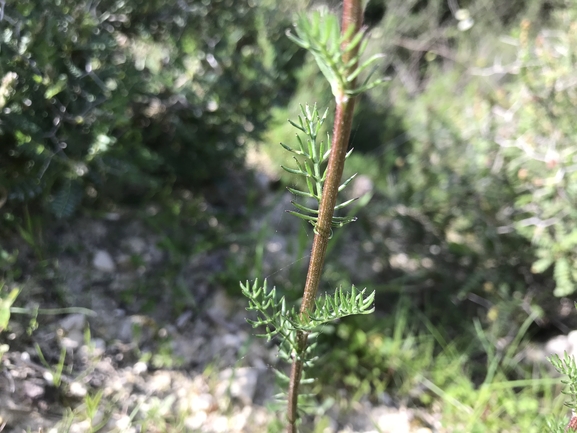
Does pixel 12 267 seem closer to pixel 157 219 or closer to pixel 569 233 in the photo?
pixel 157 219

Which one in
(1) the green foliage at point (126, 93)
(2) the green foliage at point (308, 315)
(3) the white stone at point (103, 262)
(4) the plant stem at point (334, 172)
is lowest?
(3) the white stone at point (103, 262)

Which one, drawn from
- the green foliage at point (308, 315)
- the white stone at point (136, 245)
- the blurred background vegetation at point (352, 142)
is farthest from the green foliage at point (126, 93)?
the green foliage at point (308, 315)

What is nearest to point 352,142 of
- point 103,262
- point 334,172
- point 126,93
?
point 126,93

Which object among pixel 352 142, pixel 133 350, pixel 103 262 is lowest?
pixel 133 350

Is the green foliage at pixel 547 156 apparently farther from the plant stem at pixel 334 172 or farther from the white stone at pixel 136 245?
the white stone at pixel 136 245

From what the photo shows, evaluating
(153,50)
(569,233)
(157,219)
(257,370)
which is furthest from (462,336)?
(153,50)

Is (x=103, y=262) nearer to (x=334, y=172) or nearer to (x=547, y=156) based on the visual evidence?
(x=334, y=172)
